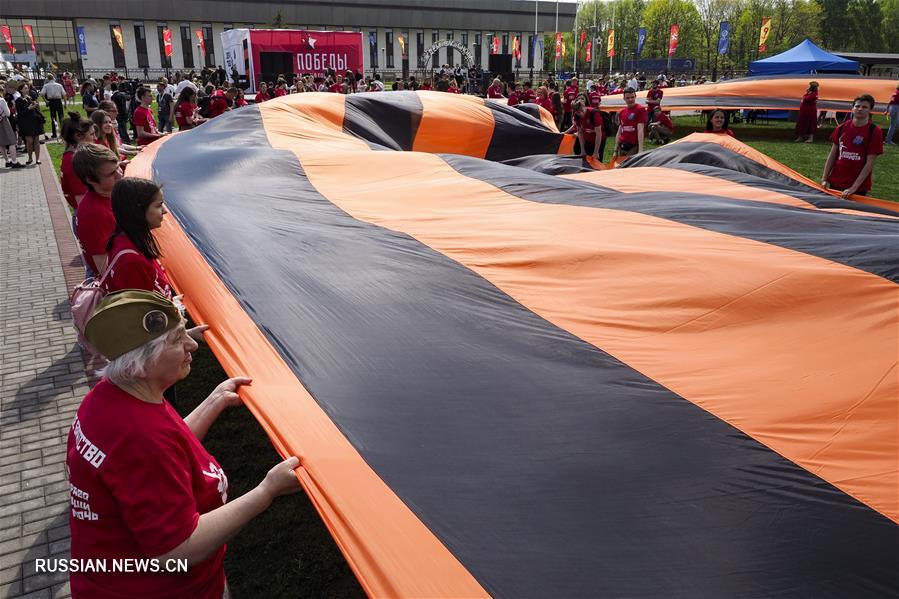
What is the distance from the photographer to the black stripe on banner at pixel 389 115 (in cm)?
749

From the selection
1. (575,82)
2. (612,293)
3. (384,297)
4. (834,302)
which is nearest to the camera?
(834,302)

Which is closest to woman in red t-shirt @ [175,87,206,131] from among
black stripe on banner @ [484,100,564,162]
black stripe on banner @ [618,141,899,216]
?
black stripe on banner @ [484,100,564,162]

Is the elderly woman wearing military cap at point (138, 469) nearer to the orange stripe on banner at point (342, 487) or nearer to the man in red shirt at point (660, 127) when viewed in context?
the orange stripe on banner at point (342, 487)

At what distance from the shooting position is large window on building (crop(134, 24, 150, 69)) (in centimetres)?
5534

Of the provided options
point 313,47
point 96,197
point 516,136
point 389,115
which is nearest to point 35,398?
point 96,197

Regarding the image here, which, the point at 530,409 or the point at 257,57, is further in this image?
the point at 257,57

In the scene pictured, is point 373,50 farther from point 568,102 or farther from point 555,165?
point 555,165

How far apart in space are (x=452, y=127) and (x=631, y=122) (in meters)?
3.73

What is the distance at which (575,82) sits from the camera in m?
16.9

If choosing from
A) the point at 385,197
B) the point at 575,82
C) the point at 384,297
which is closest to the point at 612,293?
the point at 384,297

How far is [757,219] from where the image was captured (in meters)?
3.28

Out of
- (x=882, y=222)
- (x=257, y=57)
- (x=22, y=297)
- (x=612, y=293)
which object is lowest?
(x=22, y=297)

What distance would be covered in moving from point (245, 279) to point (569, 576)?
2.49 metres

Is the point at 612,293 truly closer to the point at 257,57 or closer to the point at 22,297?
the point at 22,297
